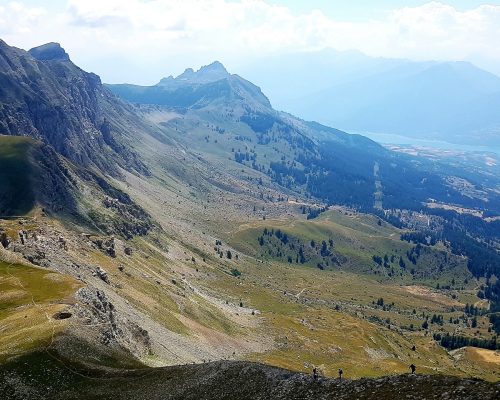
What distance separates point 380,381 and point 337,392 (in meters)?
4.37

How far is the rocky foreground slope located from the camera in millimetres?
47219

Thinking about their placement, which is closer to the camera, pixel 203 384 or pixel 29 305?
pixel 203 384

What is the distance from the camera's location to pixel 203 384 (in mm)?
63406

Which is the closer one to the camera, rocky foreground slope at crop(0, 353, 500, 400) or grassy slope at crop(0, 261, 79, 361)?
rocky foreground slope at crop(0, 353, 500, 400)

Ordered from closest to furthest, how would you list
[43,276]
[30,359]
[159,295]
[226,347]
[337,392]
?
[337,392]
[30,359]
[43,276]
[226,347]
[159,295]

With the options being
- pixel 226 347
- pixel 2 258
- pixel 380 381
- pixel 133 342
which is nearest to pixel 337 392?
pixel 380 381

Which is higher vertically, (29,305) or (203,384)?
(203,384)

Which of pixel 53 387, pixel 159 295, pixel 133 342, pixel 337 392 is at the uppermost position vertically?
pixel 337 392

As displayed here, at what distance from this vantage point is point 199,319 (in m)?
177

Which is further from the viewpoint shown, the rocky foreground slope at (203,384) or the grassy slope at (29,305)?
the grassy slope at (29,305)

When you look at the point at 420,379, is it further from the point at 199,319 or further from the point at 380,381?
the point at 199,319

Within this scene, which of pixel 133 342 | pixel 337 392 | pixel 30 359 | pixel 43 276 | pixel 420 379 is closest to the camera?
pixel 420 379

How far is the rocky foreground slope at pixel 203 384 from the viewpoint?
47.2 m

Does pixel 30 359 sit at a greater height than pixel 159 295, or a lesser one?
greater
